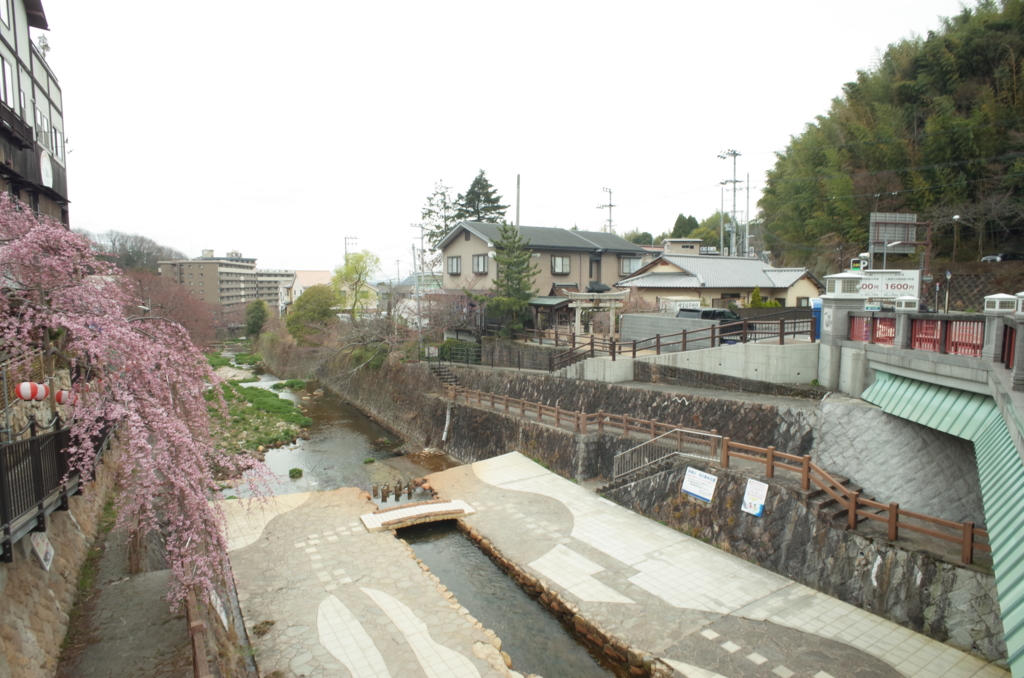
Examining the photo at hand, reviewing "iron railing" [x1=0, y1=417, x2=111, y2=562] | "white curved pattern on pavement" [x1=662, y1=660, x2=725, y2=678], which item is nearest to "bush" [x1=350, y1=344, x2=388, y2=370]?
"iron railing" [x1=0, y1=417, x2=111, y2=562]

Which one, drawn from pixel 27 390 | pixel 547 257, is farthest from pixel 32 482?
pixel 547 257

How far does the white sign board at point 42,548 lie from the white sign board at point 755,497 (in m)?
12.8

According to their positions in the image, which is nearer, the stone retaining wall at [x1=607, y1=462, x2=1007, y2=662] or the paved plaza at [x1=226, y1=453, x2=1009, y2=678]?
the stone retaining wall at [x1=607, y1=462, x2=1007, y2=662]

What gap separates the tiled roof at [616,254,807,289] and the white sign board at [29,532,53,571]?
91.1 feet

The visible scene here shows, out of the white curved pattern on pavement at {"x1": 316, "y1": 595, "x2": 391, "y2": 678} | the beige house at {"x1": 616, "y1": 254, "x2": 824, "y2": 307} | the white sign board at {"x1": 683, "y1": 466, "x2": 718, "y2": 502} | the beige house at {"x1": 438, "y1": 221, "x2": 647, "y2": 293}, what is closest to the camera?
the white curved pattern on pavement at {"x1": 316, "y1": 595, "x2": 391, "y2": 678}

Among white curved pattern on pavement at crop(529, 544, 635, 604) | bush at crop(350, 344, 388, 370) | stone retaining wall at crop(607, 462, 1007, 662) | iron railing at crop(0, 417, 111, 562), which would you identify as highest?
iron railing at crop(0, 417, 111, 562)

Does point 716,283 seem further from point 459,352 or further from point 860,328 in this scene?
point 860,328

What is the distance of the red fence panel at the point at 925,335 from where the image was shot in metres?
9.90

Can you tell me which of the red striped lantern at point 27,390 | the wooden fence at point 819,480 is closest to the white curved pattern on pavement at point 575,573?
the wooden fence at point 819,480

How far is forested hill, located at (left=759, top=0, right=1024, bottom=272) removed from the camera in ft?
77.8

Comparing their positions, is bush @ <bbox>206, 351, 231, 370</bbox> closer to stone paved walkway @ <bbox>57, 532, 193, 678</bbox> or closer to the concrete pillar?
stone paved walkway @ <bbox>57, 532, 193, 678</bbox>

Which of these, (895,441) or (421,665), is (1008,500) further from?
(421,665)

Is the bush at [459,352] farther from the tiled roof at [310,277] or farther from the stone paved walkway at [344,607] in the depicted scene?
the tiled roof at [310,277]

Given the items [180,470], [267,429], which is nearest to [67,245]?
[180,470]
